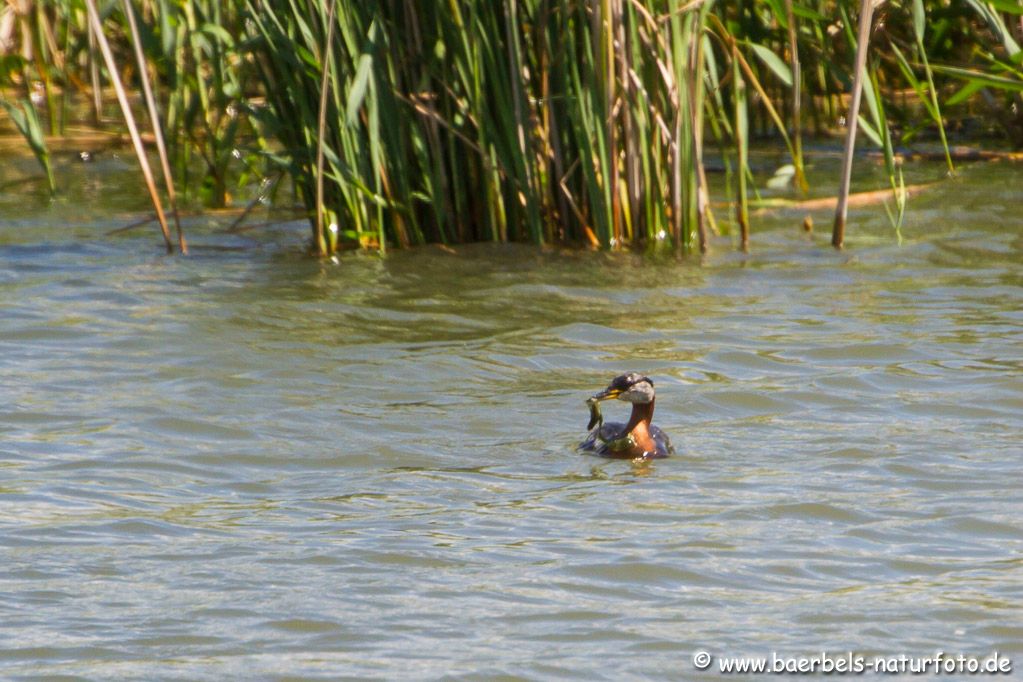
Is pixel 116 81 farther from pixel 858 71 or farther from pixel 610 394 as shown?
pixel 858 71

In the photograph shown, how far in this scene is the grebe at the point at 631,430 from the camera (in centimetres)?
557

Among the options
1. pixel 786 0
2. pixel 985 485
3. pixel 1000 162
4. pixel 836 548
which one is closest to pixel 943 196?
pixel 1000 162

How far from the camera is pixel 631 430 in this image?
5613 millimetres


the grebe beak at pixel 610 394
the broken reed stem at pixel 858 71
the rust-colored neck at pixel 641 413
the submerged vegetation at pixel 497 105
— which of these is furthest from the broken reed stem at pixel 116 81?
the broken reed stem at pixel 858 71

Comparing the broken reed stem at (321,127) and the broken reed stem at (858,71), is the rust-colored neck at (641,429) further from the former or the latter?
the broken reed stem at (321,127)

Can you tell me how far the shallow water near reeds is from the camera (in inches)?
153

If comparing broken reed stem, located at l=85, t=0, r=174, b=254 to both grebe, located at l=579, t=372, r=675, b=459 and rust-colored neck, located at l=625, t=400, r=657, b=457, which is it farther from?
rust-colored neck, located at l=625, t=400, r=657, b=457

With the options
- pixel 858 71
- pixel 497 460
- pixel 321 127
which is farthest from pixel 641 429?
pixel 321 127

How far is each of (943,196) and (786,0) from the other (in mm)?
3403

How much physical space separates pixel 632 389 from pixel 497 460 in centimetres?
57

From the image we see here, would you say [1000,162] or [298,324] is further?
[1000,162]

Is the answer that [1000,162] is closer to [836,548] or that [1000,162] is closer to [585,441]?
[585,441]

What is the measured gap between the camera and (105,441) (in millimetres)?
5715

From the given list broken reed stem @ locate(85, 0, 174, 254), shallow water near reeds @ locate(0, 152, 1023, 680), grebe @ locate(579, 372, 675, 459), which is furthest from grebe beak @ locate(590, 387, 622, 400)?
broken reed stem @ locate(85, 0, 174, 254)
